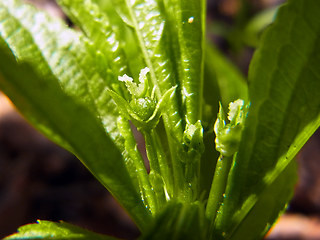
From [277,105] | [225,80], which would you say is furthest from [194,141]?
[225,80]

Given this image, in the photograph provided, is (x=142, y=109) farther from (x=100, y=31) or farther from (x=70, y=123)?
(x=100, y=31)

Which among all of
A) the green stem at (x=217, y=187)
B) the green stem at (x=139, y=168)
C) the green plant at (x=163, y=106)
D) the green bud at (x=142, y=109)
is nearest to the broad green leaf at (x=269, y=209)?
the green plant at (x=163, y=106)

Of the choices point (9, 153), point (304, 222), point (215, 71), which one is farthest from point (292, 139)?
point (9, 153)

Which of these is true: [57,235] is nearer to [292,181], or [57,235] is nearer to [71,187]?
[292,181]

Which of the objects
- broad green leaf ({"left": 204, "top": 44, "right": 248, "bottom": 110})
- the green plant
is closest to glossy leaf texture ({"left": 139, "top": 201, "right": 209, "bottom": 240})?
the green plant

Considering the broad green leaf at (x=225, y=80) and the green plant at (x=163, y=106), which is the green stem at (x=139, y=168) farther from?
the broad green leaf at (x=225, y=80)

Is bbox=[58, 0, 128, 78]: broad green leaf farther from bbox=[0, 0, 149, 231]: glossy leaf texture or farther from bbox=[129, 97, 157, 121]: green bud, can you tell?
bbox=[129, 97, 157, 121]: green bud
